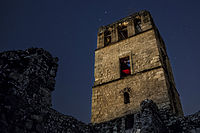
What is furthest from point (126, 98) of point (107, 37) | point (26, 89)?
point (26, 89)

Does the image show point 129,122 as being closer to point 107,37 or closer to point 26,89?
point 26,89

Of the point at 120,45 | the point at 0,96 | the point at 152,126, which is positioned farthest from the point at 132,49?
the point at 0,96

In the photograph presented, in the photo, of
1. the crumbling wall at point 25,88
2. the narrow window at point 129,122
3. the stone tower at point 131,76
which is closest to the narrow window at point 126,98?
the stone tower at point 131,76

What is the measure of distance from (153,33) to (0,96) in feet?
38.3

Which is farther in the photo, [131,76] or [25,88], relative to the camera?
[131,76]

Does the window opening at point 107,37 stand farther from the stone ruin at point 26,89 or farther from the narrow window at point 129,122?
the stone ruin at point 26,89

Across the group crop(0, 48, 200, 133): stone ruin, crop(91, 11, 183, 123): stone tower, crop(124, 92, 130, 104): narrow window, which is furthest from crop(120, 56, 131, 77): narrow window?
crop(0, 48, 200, 133): stone ruin

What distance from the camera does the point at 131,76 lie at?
459 inches

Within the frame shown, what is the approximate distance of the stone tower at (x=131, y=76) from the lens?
1044 cm

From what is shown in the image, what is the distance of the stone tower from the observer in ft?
34.2

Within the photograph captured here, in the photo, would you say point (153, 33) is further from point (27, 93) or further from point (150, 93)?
point (27, 93)

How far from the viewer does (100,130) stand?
7391 millimetres

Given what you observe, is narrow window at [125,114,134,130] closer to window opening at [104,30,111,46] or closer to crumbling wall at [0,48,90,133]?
crumbling wall at [0,48,90,133]

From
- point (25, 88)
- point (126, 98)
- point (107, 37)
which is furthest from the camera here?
point (107, 37)
